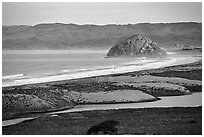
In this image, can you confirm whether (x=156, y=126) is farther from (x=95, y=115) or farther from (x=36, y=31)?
(x=36, y=31)

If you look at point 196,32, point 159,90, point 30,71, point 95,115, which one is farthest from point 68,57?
point 196,32

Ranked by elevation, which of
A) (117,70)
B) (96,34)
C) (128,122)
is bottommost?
(128,122)

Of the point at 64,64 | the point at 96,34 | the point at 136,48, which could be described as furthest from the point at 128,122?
the point at 96,34

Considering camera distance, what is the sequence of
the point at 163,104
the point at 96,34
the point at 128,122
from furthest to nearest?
the point at 96,34, the point at 163,104, the point at 128,122

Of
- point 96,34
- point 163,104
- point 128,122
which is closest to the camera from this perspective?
point 128,122

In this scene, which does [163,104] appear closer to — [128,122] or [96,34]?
[128,122]

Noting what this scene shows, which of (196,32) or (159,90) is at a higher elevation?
(196,32)
